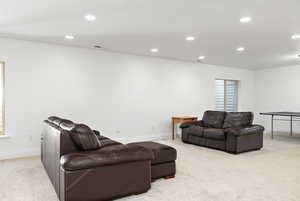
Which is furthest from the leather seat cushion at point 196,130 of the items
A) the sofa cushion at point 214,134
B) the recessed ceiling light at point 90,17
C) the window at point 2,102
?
the window at point 2,102

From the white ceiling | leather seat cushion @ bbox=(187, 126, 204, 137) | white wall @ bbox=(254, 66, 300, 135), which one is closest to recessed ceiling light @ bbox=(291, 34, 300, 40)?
the white ceiling

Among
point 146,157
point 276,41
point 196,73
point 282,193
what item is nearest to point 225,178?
point 282,193

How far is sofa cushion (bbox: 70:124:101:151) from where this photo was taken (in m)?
2.52

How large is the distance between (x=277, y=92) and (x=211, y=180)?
21.6 ft

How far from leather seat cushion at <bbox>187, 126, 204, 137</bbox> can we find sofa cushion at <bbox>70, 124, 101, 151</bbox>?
343cm

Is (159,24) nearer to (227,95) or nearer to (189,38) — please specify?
(189,38)

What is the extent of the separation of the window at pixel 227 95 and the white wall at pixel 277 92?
Result: 1.00 metres

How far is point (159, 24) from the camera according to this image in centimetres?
364

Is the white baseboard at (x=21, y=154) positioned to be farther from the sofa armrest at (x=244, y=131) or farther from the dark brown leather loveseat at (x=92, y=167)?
the sofa armrest at (x=244, y=131)

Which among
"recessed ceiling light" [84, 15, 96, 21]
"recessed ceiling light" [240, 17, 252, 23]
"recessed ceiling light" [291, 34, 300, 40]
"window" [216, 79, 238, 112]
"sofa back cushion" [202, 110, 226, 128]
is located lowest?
"sofa back cushion" [202, 110, 226, 128]

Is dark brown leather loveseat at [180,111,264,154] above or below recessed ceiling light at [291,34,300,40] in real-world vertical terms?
below

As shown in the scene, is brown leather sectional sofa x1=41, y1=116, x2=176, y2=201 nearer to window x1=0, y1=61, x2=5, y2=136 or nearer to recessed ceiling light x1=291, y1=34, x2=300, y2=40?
window x1=0, y1=61, x2=5, y2=136

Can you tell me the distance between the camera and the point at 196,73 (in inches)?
289

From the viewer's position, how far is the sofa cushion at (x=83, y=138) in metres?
2.52
